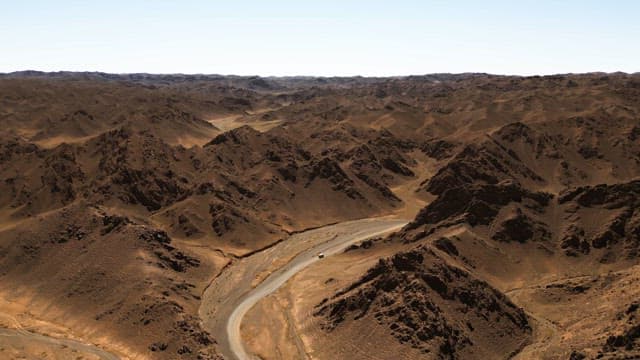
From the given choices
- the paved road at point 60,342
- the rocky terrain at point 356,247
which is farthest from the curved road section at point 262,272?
the paved road at point 60,342

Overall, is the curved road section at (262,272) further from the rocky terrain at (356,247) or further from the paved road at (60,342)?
the paved road at (60,342)

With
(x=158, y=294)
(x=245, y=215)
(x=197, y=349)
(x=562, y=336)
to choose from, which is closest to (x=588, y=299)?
(x=562, y=336)

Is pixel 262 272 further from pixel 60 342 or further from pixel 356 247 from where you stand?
pixel 60 342

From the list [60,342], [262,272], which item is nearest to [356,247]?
[262,272]

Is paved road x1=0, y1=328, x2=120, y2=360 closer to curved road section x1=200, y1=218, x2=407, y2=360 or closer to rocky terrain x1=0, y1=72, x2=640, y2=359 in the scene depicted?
rocky terrain x1=0, y1=72, x2=640, y2=359

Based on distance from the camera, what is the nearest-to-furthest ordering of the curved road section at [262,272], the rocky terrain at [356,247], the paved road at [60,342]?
1. the paved road at [60,342]
2. the rocky terrain at [356,247]
3. the curved road section at [262,272]

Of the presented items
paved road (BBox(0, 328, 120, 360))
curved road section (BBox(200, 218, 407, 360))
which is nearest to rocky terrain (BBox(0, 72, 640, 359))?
paved road (BBox(0, 328, 120, 360))
